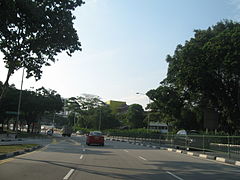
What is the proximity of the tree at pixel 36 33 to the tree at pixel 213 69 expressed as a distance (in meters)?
22.1

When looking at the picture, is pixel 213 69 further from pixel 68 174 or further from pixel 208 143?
pixel 68 174

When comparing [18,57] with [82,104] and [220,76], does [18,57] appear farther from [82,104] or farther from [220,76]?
[82,104]

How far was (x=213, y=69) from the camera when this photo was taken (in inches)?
1364

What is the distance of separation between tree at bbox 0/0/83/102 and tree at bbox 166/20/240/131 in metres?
22.1

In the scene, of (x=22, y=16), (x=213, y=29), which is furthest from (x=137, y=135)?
(x=22, y=16)

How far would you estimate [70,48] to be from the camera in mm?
16344

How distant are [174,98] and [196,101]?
315cm

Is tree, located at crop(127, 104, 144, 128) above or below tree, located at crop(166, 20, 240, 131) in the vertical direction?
below

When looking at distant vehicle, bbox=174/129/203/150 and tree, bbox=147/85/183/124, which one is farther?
tree, bbox=147/85/183/124

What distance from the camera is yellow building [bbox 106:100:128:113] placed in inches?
4781

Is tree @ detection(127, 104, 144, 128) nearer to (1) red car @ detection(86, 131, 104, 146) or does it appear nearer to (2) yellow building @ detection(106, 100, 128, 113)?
(2) yellow building @ detection(106, 100, 128, 113)

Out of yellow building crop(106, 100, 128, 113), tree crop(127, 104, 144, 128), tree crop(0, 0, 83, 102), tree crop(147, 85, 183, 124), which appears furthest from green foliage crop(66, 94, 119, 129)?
tree crop(0, 0, 83, 102)

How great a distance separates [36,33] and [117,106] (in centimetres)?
10874

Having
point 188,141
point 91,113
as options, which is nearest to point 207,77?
point 188,141
